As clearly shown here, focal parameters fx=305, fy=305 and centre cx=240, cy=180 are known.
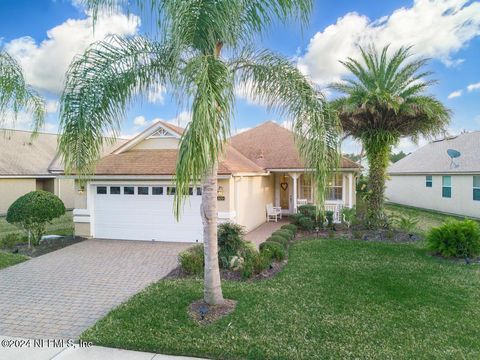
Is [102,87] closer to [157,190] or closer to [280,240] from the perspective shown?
[157,190]

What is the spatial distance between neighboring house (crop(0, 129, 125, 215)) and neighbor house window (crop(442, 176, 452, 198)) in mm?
24407

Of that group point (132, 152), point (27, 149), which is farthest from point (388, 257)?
point (27, 149)

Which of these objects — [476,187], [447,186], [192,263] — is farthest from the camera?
[447,186]

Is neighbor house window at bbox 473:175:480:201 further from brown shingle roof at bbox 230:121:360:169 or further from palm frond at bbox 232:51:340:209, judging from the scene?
palm frond at bbox 232:51:340:209

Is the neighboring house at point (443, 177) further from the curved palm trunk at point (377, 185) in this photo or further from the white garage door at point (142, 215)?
the white garage door at point (142, 215)

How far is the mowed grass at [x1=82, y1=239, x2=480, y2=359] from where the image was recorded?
4488 mm

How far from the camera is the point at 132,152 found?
13.8 m

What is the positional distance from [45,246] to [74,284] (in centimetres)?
506

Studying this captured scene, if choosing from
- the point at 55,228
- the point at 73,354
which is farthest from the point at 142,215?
the point at 73,354

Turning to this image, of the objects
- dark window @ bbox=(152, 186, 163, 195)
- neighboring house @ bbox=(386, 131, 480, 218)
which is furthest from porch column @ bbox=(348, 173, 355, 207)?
dark window @ bbox=(152, 186, 163, 195)

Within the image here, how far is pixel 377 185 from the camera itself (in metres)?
13.4

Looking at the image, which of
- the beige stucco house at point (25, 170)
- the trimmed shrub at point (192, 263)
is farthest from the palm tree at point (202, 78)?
the beige stucco house at point (25, 170)

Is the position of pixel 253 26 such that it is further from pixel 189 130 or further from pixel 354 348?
pixel 354 348

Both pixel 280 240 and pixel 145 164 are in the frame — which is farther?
pixel 145 164
